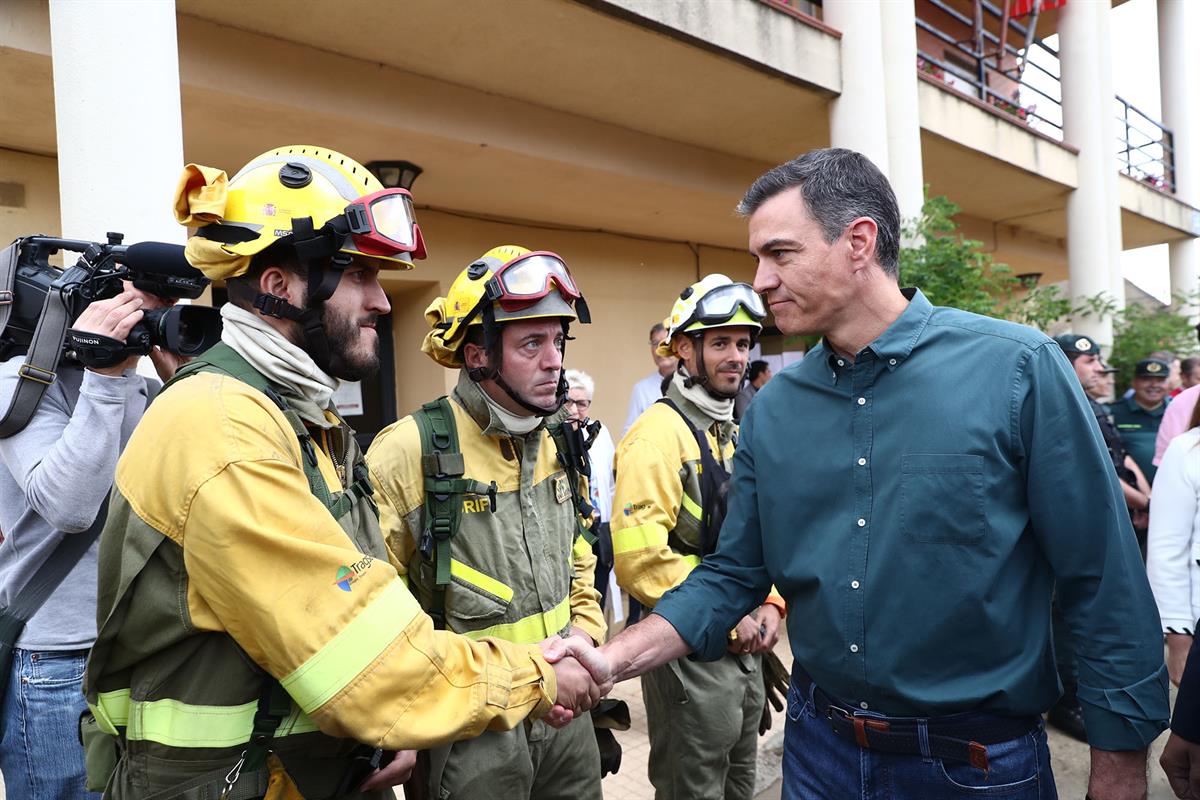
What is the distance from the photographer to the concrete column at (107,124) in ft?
10.8

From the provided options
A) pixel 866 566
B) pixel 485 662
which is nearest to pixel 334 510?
pixel 485 662

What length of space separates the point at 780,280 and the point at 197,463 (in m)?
1.45

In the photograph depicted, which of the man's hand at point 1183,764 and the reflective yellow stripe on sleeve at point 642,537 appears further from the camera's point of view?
the reflective yellow stripe on sleeve at point 642,537

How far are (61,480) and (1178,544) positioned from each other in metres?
3.98

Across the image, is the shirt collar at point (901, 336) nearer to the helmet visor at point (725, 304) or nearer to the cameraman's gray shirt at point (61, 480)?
the helmet visor at point (725, 304)

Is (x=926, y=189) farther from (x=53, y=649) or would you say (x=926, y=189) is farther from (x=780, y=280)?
(x=53, y=649)

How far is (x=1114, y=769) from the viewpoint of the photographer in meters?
1.72

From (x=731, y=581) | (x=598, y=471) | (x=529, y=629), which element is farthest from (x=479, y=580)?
(x=598, y=471)

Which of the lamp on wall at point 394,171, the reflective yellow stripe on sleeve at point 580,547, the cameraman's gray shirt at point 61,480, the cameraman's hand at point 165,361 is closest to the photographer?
the cameraman's gray shirt at point 61,480

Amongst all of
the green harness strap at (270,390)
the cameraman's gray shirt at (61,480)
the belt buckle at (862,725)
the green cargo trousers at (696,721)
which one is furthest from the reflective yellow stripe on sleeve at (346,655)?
the green cargo trousers at (696,721)

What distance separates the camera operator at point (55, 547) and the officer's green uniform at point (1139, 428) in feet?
23.7

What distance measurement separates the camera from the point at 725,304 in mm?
3602

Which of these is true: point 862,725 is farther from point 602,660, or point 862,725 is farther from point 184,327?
point 184,327

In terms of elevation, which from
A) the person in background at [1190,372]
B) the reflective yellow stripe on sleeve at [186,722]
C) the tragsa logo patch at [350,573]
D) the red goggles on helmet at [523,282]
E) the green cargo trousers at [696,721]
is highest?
the red goggles on helmet at [523,282]
